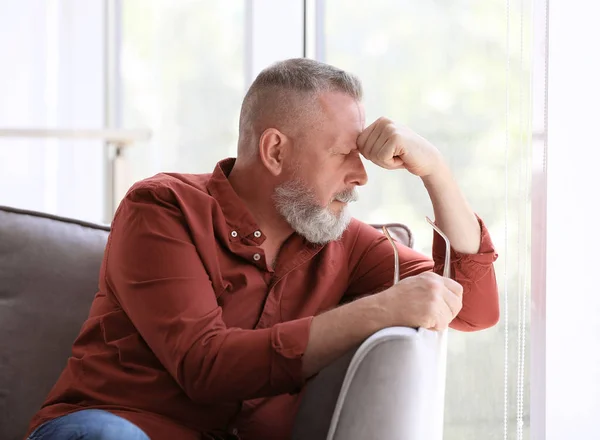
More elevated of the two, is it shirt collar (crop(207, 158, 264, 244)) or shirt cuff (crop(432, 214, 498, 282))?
shirt collar (crop(207, 158, 264, 244))

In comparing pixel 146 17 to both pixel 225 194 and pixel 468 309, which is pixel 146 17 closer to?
pixel 225 194

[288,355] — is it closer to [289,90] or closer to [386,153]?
[386,153]

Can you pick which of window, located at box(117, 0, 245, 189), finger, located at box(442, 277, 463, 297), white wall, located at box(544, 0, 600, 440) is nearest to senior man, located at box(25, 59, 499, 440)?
finger, located at box(442, 277, 463, 297)

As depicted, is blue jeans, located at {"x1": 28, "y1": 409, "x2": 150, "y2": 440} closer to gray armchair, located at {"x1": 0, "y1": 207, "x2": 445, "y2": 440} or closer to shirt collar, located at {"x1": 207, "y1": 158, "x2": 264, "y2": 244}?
gray armchair, located at {"x1": 0, "y1": 207, "x2": 445, "y2": 440}

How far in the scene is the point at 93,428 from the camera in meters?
1.22

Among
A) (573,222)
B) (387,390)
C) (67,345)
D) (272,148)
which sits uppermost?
(272,148)

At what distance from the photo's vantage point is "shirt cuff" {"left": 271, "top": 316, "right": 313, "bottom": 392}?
1.28 metres

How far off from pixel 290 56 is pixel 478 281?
164cm

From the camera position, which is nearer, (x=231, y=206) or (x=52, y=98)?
(x=231, y=206)

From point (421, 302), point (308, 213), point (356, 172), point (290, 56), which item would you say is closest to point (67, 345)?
point (308, 213)

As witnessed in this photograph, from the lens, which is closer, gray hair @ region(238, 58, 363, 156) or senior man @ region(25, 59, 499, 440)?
senior man @ region(25, 59, 499, 440)

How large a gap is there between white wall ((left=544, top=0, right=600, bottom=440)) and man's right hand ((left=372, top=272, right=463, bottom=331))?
0.39 m

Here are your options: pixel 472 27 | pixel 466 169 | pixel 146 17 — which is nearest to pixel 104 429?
pixel 466 169

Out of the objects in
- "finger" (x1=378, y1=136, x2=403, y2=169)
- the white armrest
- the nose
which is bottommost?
the white armrest
